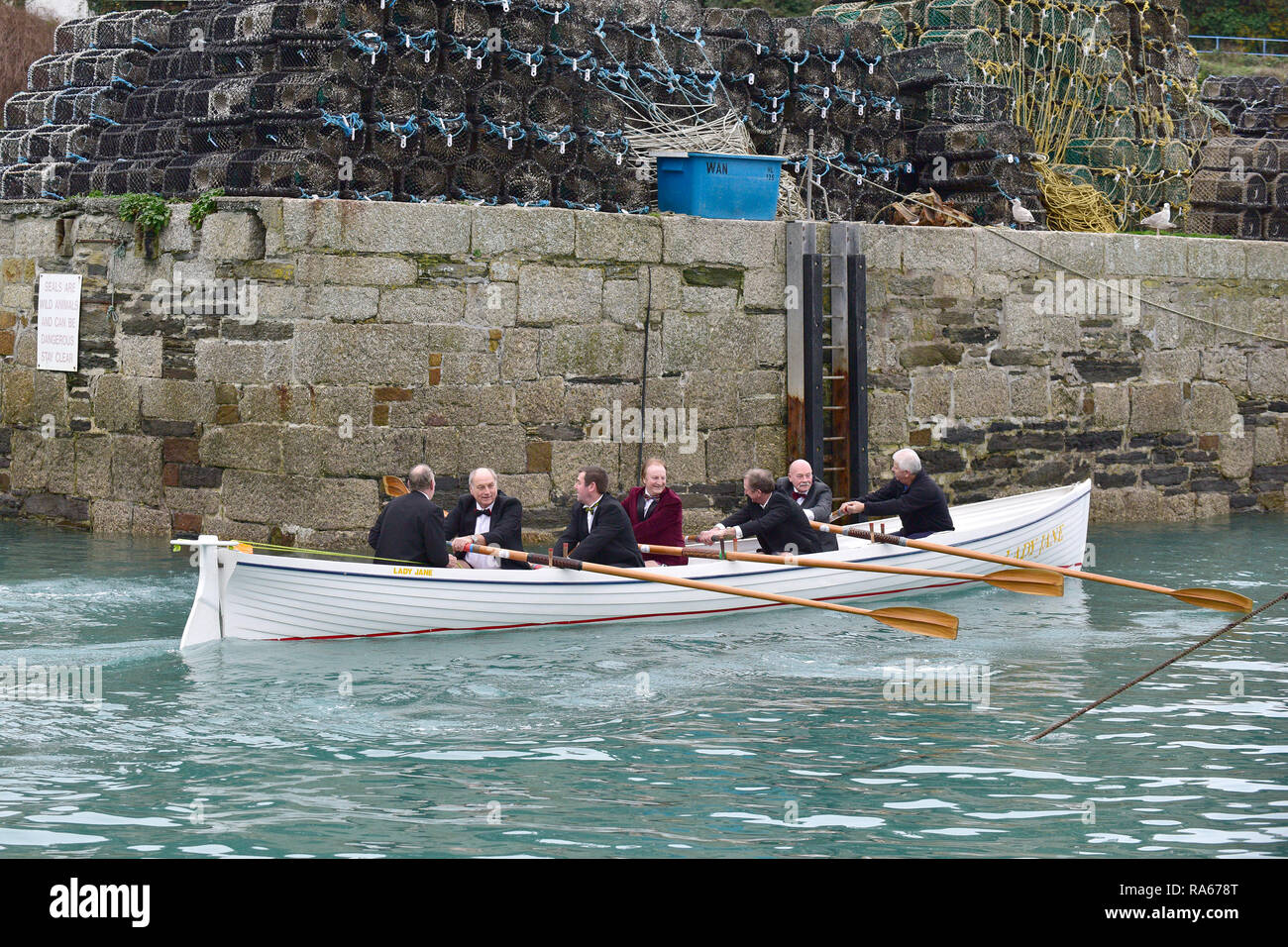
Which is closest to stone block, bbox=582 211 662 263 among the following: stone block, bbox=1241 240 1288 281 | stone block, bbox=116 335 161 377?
stone block, bbox=116 335 161 377

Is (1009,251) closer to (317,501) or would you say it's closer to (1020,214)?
(1020,214)

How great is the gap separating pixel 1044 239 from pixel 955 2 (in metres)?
4.15

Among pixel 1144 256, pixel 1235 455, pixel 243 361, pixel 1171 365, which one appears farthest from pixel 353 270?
pixel 1235 455

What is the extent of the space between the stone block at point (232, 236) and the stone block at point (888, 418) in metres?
5.76

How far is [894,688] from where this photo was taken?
357 inches

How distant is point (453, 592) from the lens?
10.2 m

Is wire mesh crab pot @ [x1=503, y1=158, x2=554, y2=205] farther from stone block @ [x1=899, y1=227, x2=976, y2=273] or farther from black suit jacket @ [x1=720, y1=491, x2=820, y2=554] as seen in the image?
black suit jacket @ [x1=720, y1=491, x2=820, y2=554]

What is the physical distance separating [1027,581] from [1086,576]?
396mm

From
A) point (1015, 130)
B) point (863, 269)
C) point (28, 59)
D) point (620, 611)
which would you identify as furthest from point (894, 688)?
point (28, 59)

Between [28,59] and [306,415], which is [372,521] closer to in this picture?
[306,415]

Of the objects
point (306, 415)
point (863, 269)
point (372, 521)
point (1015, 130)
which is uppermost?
point (1015, 130)

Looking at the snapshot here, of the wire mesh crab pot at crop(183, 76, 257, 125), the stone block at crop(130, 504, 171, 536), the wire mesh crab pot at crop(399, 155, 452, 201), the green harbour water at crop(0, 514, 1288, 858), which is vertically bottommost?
the green harbour water at crop(0, 514, 1288, 858)

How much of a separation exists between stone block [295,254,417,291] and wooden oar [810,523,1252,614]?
12.3 feet

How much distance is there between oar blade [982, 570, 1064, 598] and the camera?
451 inches
